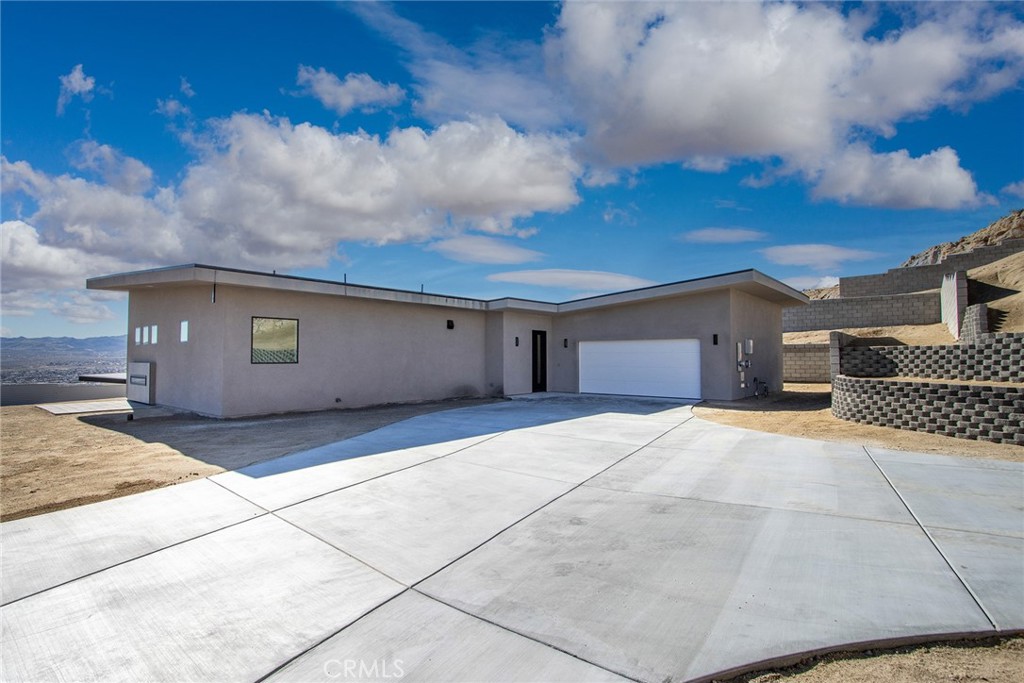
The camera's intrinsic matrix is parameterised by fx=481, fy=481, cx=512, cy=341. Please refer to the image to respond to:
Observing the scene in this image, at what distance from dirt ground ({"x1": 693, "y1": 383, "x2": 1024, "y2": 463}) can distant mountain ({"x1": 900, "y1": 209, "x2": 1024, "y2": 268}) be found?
17.7 m

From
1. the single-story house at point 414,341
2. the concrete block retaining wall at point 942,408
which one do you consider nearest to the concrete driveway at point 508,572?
the concrete block retaining wall at point 942,408

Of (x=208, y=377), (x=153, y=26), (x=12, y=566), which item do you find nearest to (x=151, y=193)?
(x=153, y=26)

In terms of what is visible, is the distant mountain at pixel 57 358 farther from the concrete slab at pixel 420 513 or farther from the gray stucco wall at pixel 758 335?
the gray stucco wall at pixel 758 335

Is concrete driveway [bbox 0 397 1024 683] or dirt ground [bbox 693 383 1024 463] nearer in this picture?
concrete driveway [bbox 0 397 1024 683]

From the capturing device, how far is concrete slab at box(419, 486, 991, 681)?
2336 mm

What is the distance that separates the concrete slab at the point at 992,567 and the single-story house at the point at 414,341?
30.0ft

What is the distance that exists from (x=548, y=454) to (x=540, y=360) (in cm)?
1033

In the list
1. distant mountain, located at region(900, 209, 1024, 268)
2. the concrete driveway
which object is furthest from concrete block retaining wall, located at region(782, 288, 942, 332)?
the concrete driveway

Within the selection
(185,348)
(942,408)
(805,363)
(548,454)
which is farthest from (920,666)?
(805,363)

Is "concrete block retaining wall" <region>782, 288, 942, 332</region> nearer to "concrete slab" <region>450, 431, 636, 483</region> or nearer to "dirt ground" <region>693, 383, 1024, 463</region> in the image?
"dirt ground" <region>693, 383, 1024, 463</region>

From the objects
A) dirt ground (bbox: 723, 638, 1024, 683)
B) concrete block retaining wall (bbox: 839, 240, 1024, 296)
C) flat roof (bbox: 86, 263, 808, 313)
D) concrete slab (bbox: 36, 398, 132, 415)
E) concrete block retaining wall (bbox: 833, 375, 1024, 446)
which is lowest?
dirt ground (bbox: 723, 638, 1024, 683)

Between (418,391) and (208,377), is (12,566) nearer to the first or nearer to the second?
(208,377)

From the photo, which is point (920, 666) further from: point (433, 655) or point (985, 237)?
point (985, 237)

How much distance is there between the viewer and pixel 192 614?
2.63m
